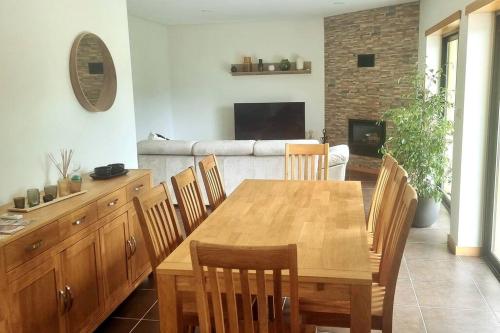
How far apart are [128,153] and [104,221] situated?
129 centimetres

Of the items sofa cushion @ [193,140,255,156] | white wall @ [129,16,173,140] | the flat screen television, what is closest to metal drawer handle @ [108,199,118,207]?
sofa cushion @ [193,140,255,156]

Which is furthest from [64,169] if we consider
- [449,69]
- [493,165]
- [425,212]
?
[449,69]

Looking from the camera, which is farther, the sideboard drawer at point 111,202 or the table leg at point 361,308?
the sideboard drawer at point 111,202

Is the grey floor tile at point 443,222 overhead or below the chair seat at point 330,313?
below

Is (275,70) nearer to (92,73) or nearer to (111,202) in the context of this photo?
(92,73)

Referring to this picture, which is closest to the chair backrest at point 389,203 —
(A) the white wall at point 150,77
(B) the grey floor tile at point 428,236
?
(B) the grey floor tile at point 428,236

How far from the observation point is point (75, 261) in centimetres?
257

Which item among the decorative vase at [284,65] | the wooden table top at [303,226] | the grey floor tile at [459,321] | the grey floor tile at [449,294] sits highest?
the decorative vase at [284,65]

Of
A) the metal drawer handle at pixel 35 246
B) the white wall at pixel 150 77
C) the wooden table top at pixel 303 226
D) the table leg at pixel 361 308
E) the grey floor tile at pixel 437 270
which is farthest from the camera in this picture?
the white wall at pixel 150 77

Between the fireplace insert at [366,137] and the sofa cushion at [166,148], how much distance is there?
3.59 metres

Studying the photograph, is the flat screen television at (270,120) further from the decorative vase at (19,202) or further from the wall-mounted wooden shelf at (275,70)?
the decorative vase at (19,202)

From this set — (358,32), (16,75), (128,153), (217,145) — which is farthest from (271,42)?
(16,75)

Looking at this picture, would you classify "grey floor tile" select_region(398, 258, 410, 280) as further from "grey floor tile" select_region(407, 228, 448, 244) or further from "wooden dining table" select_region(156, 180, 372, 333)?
"wooden dining table" select_region(156, 180, 372, 333)

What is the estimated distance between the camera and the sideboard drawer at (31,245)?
2.07m
